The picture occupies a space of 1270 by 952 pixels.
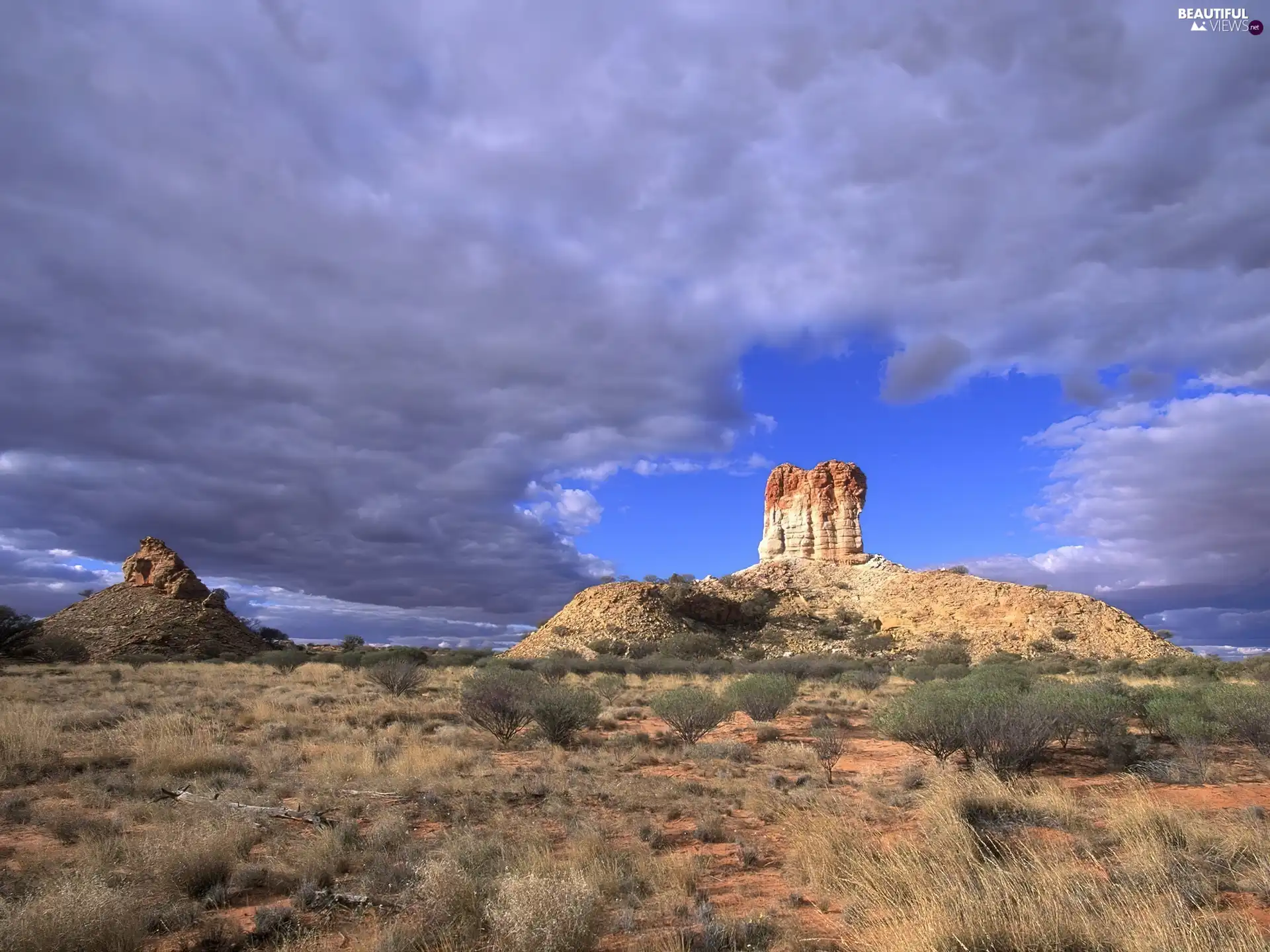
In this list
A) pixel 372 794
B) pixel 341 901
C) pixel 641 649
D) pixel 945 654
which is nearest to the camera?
pixel 341 901

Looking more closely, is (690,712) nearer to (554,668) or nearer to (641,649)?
(554,668)

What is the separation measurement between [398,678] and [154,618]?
33.3 m

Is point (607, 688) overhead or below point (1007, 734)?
overhead

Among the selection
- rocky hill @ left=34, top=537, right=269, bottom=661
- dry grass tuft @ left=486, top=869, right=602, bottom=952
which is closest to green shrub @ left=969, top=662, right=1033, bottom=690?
dry grass tuft @ left=486, top=869, right=602, bottom=952

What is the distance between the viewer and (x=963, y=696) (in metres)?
13.9

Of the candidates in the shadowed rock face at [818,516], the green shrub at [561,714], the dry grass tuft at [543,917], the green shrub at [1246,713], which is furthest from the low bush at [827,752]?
the shadowed rock face at [818,516]

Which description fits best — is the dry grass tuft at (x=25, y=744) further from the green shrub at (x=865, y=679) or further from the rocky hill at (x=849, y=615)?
the rocky hill at (x=849, y=615)

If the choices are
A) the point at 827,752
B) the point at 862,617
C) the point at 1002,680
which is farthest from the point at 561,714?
the point at 862,617

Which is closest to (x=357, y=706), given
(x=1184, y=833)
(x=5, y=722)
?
(x=5, y=722)

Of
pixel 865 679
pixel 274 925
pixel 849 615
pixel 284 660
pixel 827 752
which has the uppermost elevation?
pixel 849 615

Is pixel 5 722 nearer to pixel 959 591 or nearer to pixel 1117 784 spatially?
pixel 1117 784

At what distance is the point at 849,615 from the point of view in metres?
58.4

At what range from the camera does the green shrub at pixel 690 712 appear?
16.6 meters

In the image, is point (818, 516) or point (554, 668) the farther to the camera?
point (818, 516)
